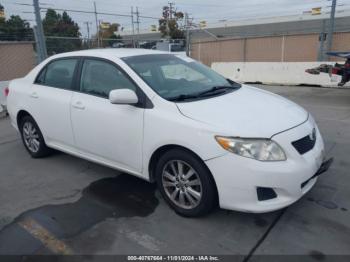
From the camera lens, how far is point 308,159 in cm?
297

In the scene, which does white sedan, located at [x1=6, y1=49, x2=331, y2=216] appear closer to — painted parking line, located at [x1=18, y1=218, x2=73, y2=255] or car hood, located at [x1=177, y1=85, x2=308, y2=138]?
car hood, located at [x1=177, y1=85, x2=308, y2=138]

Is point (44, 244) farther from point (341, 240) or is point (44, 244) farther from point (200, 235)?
point (341, 240)

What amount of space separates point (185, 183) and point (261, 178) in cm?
75

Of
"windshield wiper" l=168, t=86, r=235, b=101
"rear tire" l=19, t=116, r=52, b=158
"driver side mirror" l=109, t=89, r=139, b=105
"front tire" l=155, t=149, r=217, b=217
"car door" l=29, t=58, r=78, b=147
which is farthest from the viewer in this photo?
"rear tire" l=19, t=116, r=52, b=158

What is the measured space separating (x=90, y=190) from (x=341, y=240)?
2659mm

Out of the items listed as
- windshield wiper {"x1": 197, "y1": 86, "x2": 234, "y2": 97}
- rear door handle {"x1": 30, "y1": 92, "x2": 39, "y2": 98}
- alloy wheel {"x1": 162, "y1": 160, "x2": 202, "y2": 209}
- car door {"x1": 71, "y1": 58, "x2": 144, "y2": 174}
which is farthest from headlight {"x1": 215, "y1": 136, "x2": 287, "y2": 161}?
rear door handle {"x1": 30, "y1": 92, "x2": 39, "y2": 98}

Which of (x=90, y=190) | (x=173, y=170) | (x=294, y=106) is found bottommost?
(x=90, y=190)

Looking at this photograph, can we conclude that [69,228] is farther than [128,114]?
No

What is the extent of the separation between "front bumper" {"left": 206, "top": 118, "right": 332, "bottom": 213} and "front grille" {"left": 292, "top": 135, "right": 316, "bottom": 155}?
4 cm

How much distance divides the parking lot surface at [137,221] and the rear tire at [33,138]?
47cm

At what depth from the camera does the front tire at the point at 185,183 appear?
298 centimetres

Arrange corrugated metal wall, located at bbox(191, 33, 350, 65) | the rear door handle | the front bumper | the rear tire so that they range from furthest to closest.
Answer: corrugated metal wall, located at bbox(191, 33, 350, 65) < the rear tire < the rear door handle < the front bumper

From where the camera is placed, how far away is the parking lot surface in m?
2.84

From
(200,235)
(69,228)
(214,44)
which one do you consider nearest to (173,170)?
(200,235)
